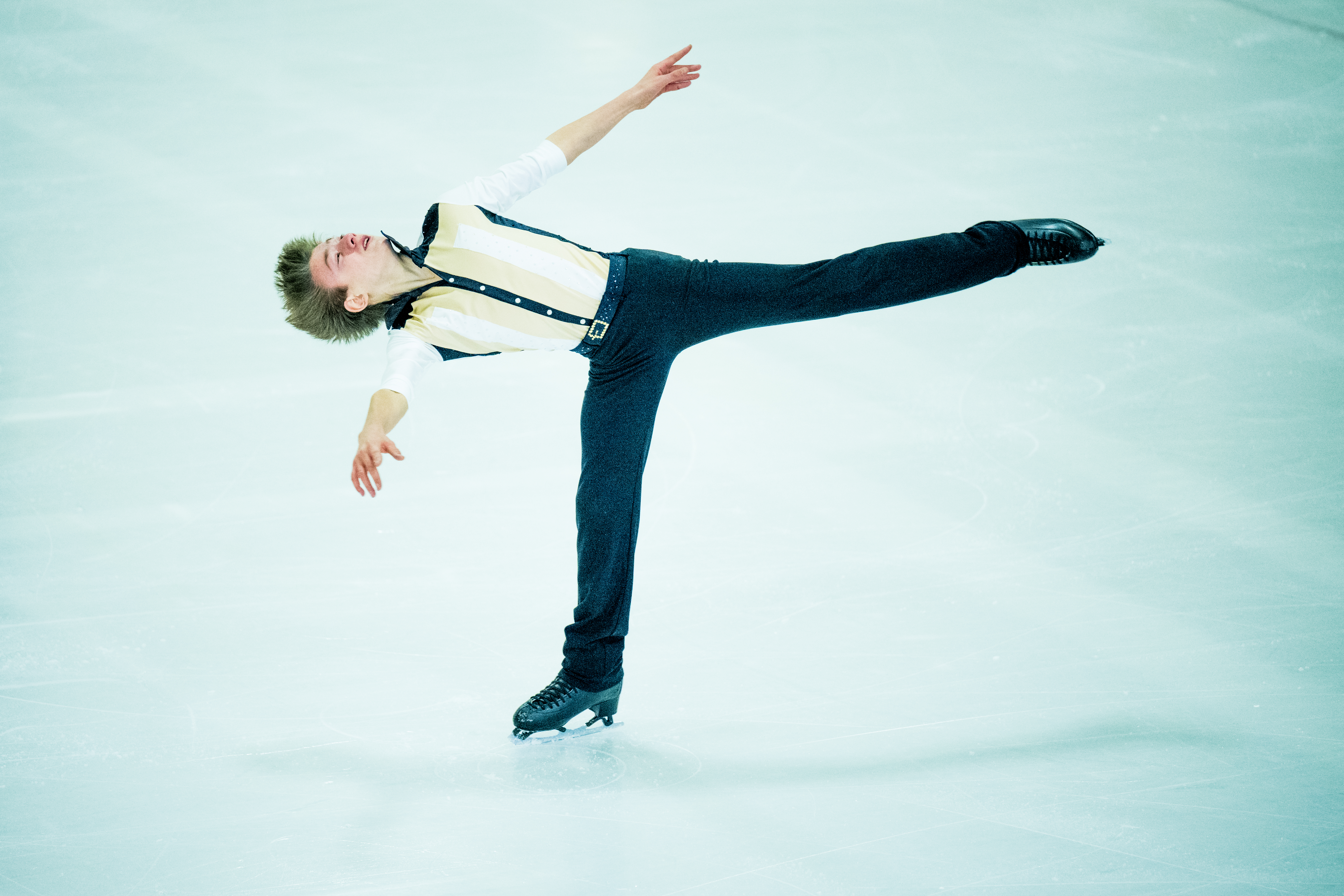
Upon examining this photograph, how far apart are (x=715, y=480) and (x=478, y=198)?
1.14 m

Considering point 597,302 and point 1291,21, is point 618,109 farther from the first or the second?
point 1291,21

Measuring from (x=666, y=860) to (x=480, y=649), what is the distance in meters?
0.75

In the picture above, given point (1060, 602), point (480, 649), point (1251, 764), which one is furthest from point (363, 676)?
point (1251, 764)

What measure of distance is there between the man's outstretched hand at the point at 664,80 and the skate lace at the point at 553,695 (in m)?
1.21

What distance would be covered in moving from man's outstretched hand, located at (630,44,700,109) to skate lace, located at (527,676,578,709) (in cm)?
121

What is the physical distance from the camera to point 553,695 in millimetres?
2189

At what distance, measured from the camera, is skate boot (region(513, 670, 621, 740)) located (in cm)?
217

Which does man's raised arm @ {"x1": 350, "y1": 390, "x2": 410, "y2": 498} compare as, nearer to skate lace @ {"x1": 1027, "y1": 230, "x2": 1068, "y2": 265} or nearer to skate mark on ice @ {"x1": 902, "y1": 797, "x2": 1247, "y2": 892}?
skate mark on ice @ {"x1": 902, "y1": 797, "x2": 1247, "y2": 892}

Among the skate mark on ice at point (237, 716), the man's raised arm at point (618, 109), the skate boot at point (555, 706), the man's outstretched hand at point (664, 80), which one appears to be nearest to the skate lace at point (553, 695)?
the skate boot at point (555, 706)

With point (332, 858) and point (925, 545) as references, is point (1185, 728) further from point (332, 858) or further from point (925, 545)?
point (332, 858)

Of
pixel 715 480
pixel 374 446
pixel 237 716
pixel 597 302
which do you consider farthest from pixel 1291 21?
pixel 237 716

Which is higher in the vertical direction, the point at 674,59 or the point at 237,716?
the point at 674,59

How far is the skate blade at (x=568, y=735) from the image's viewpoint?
220 cm

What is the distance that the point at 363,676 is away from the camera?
93.0 inches
